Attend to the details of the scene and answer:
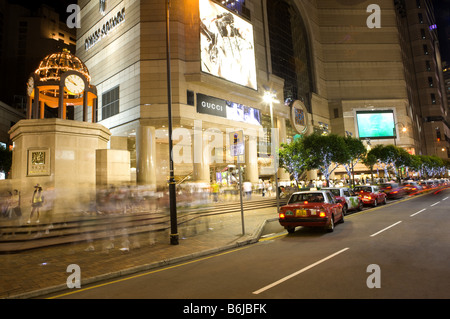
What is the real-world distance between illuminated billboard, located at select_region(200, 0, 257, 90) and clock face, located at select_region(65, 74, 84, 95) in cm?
1693

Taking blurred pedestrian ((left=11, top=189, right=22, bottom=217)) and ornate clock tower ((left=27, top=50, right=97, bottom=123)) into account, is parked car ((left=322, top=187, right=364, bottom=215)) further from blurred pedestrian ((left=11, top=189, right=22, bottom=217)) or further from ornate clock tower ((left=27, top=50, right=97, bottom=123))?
blurred pedestrian ((left=11, top=189, right=22, bottom=217))

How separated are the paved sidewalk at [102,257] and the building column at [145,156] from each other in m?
17.9

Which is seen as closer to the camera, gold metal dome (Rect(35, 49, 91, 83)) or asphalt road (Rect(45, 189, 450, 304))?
asphalt road (Rect(45, 189, 450, 304))

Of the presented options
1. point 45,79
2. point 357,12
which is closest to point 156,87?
point 45,79

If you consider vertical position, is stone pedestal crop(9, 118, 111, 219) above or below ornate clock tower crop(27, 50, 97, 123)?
below

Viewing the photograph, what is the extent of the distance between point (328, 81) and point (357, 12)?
23675 mm

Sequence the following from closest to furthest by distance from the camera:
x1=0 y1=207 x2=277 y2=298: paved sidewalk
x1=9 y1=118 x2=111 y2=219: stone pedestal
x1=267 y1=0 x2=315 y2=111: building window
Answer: x1=0 y1=207 x2=277 y2=298: paved sidewalk < x1=9 y1=118 x2=111 y2=219: stone pedestal < x1=267 y1=0 x2=315 y2=111: building window

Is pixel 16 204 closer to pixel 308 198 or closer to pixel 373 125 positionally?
pixel 308 198

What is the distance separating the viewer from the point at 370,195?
19.3 m

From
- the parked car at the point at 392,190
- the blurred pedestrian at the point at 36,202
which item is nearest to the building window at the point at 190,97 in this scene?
the parked car at the point at 392,190

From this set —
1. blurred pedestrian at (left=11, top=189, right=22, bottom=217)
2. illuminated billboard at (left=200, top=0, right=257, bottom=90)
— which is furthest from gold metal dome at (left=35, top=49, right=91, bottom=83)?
illuminated billboard at (left=200, top=0, right=257, bottom=90)

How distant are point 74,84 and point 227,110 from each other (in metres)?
20.5

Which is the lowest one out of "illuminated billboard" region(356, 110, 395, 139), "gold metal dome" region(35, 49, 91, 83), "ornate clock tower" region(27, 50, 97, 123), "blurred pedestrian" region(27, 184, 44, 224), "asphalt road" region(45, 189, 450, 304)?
"asphalt road" region(45, 189, 450, 304)

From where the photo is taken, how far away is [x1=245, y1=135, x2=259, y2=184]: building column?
37250mm
